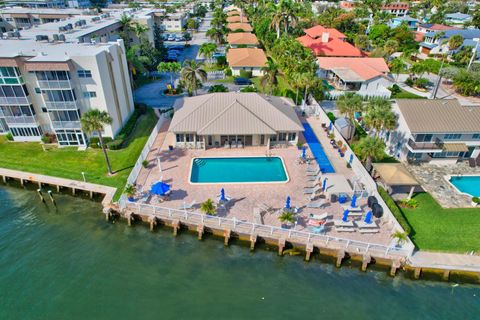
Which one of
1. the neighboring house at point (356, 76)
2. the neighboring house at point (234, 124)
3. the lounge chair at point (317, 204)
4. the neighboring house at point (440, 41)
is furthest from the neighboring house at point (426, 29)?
the lounge chair at point (317, 204)

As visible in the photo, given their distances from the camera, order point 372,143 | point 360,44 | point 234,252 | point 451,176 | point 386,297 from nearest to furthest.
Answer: point 386,297, point 234,252, point 372,143, point 451,176, point 360,44

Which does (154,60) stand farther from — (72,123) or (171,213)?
(171,213)

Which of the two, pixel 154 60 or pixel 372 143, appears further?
pixel 154 60

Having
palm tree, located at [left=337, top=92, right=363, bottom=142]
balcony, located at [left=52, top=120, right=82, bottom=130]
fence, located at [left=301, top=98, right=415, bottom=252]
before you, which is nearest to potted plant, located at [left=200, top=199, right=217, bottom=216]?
fence, located at [left=301, top=98, right=415, bottom=252]

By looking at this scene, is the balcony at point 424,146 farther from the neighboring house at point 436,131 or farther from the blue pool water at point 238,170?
the blue pool water at point 238,170

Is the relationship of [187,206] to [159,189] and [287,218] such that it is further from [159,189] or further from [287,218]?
[287,218]

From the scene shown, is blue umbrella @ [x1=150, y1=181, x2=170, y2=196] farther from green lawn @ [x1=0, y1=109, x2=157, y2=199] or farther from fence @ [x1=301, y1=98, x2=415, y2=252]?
fence @ [x1=301, y1=98, x2=415, y2=252]

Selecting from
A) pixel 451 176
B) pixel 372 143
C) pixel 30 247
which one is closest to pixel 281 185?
pixel 372 143
